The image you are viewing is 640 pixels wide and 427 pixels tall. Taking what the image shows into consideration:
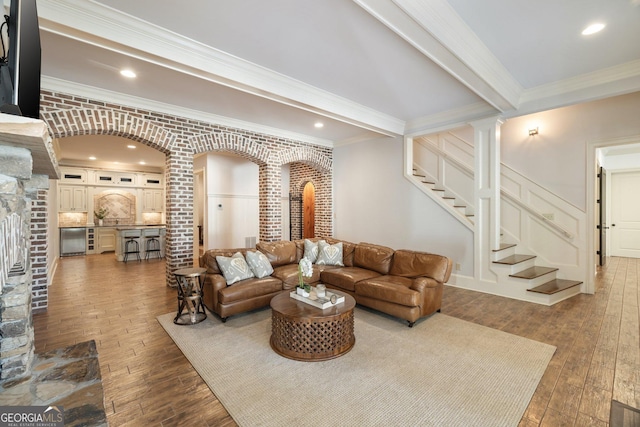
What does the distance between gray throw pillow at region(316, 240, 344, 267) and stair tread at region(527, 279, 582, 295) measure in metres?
2.95

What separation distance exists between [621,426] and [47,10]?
4.82 m

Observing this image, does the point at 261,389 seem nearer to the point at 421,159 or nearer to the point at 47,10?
the point at 47,10

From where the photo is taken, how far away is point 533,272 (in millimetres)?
4773

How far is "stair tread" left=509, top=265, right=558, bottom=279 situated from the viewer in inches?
176

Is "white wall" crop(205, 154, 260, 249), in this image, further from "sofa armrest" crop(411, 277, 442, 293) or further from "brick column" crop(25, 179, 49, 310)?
"sofa armrest" crop(411, 277, 442, 293)

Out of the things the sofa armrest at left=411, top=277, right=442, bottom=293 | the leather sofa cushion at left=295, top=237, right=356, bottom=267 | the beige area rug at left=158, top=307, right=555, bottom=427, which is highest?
the leather sofa cushion at left=295, top=237, right=356, bottom=267

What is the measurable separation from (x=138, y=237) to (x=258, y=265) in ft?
19.3

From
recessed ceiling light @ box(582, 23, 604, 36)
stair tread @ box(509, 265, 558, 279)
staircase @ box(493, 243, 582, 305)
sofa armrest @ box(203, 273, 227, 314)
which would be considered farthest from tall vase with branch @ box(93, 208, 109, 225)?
recessed ceiling light @ box(582, 23, 604, 36)

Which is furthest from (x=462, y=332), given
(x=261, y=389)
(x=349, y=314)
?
(x=261, y=389)

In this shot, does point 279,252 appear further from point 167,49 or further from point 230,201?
point 230,201

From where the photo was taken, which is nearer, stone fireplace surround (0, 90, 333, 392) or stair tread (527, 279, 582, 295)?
stone fireplace surround (0, 90, 333, 392)

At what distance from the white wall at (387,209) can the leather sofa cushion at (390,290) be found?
185 centimetres

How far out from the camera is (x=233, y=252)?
420 centimetres

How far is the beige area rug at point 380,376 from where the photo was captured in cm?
198
